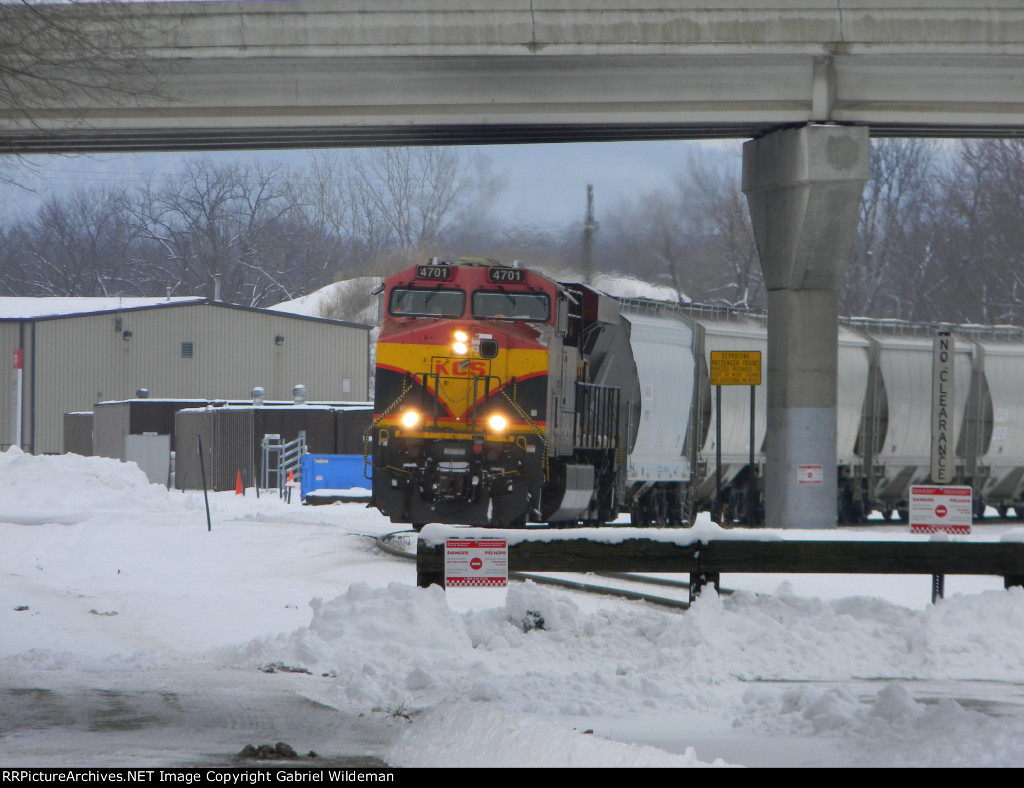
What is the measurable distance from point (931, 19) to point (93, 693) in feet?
56.6

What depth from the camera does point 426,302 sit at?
18.3 m

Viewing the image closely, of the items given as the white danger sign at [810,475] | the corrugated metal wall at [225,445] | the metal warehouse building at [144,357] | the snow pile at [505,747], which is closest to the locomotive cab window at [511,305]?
the white danger sign at [810,475]

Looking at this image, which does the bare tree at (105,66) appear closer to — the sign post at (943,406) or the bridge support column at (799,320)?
the bridge support column at (799,320)

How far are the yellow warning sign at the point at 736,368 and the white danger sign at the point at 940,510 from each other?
20.0 feet

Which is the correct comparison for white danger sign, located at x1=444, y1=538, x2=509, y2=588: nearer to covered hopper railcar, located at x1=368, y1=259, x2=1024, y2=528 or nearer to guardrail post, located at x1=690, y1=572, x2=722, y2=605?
guardrail post, located at x1=690, y1=572, x2=722, y2=605

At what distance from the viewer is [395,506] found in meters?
18.1

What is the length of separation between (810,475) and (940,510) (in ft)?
31.1

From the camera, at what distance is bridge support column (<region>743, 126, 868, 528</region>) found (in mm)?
21234

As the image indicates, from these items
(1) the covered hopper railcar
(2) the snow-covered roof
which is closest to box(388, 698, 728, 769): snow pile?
(1) the covered hopper railcar

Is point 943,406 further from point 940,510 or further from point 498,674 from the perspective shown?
point 498,674

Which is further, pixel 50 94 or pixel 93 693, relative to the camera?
pixel 50 94

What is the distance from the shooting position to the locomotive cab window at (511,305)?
58.9 ft
